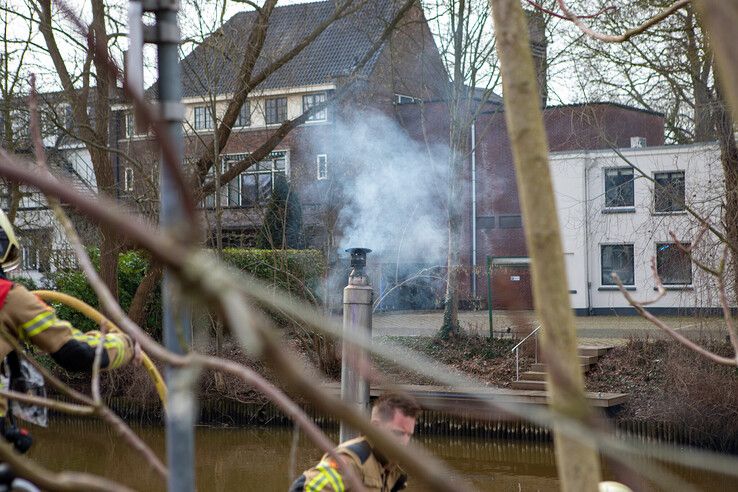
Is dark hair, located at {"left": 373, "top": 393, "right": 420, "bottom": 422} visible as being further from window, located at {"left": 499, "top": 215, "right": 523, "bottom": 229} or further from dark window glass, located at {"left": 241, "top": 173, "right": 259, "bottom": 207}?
window, located at {"left": 499, "top": 215, "right": 523, "bottom": 229}

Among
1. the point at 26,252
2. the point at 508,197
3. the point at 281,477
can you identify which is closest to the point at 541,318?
the point at 281,477

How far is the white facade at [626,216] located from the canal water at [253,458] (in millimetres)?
3814

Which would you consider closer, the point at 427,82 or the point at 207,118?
the point at 207,118

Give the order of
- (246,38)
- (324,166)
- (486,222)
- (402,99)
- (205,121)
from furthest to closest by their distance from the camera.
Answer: (402,99)
(486,222)
(324,166)
(205,121)
(246,38)

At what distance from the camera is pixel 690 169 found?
17.2 metres

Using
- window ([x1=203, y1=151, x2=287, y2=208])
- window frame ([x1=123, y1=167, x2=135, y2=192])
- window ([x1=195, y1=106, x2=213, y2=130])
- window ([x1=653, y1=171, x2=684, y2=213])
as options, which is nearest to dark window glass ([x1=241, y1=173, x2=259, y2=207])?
window ([x1=203, y1=151, x2=287, y2=208])

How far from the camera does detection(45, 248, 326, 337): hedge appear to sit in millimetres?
17734

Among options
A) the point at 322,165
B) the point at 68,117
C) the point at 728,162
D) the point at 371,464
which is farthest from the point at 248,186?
the point at 371,464

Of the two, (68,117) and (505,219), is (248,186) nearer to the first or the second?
(68,117)

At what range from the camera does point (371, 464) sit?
446cm

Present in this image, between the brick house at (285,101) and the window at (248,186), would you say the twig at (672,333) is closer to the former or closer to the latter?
the brick house at (285,101)

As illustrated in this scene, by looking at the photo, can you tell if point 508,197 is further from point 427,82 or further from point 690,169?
point 690,169

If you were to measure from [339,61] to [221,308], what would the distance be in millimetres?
33761

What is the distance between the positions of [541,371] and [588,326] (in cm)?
646
